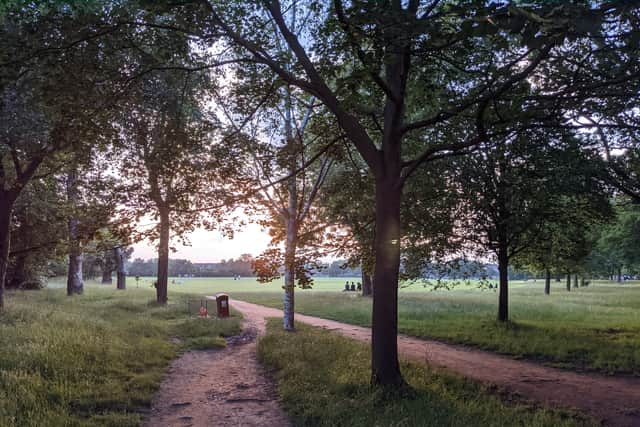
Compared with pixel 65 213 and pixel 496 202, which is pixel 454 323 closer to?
pixel 496 202

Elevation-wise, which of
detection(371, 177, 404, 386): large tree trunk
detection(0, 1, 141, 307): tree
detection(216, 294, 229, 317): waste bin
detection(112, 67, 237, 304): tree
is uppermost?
detection(0, 1, 141, 307): tree

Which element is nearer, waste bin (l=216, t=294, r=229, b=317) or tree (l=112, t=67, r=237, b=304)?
tree (l=112, t=67, r=237, b=304)

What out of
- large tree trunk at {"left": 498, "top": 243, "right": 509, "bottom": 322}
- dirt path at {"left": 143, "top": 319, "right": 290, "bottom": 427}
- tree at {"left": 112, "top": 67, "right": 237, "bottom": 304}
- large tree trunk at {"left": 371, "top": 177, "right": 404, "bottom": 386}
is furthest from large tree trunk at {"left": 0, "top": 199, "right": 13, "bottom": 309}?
large tree trunk at {"left": 498, "top": 243, "right": 509, "bottom": 322}

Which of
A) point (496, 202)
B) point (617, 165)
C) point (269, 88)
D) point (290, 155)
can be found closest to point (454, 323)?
point (496, 202)

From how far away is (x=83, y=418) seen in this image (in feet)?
20.3

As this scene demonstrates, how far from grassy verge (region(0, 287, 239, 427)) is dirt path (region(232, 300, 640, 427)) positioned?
6.79m

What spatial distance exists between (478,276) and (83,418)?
1663 centimetres

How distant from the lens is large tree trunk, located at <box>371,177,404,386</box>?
25.7 feet

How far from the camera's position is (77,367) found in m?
8.20

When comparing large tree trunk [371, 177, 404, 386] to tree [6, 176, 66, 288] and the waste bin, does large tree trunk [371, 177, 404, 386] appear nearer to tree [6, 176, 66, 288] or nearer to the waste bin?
tree [6, 176, 66, 288]

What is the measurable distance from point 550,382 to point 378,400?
190 inches

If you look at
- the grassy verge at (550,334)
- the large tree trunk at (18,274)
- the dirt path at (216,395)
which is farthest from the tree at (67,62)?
the large tree trunk at (18,274)

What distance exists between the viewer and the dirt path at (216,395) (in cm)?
668

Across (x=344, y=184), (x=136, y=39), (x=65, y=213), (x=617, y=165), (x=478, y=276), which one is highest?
(x=136, y=39)
